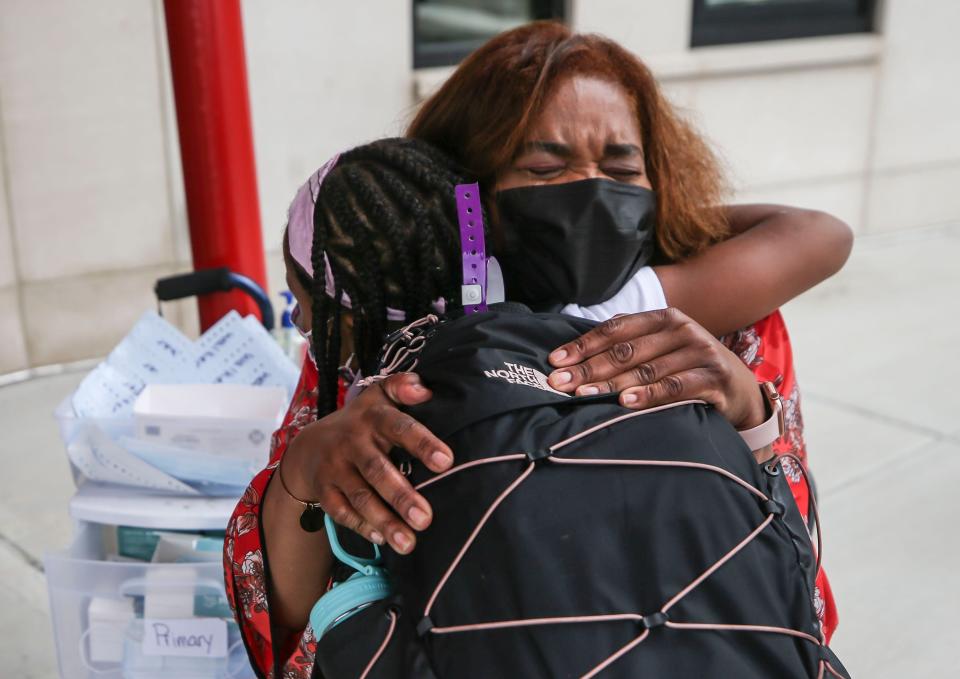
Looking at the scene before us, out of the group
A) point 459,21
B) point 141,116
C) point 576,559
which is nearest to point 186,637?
point 576,559

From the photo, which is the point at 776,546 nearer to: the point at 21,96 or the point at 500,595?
the point at 500,595

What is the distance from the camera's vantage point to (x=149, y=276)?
4316 millimetres

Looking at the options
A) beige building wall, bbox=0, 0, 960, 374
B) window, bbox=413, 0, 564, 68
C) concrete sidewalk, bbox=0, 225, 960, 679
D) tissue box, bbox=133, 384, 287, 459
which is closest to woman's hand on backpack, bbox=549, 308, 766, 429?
tissue box, bbox=133, 384, 287, 459

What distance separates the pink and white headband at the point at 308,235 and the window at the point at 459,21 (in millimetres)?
3638

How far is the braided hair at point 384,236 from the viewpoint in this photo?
132cm

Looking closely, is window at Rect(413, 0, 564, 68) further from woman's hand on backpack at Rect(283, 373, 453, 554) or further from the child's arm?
woman's hand on backpack at Rect(283, 373, 453, 554)

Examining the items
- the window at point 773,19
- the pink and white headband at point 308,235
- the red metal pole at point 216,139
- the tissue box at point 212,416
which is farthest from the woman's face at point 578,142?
the window at point 773,19

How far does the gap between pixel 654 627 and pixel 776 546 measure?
170mm

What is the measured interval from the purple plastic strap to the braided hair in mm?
21

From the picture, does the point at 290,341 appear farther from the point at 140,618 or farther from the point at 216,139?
the point at 140,618

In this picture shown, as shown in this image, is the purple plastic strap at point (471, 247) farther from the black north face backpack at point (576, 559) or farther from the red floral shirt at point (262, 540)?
the red floral shirt at point (262, 540)

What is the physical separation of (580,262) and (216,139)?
137cm

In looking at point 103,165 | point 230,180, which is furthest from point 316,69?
point 230,180

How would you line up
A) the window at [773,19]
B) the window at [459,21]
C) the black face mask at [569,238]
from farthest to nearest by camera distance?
the window at [773,19] < the window at [459,21] < the black face mask at [569,238]
